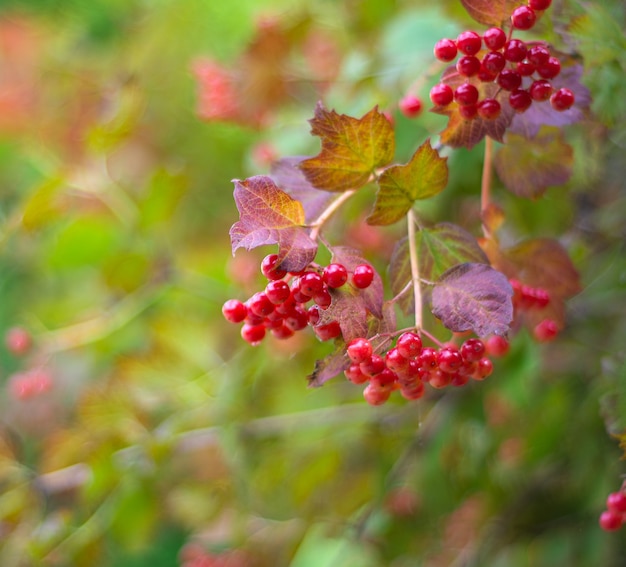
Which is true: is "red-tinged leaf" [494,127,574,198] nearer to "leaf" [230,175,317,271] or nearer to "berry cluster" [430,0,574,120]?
"berry cluster" [430,0,574,120]

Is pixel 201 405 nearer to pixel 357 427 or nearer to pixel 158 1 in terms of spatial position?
pixel 357 427

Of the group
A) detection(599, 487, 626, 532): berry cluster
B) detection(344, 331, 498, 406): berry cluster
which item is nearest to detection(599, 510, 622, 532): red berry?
detection(599, 487, 626, 532): berry cluster

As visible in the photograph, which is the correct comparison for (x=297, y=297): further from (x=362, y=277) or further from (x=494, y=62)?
(x=494, y=62)

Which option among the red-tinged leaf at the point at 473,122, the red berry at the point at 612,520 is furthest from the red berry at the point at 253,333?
the red berry at the point at 612,520

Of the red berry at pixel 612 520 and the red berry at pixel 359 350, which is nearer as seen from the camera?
the red berry at pixel 359 350

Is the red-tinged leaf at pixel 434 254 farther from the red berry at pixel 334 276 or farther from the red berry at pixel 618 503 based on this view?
the red berry at pixel 618 503

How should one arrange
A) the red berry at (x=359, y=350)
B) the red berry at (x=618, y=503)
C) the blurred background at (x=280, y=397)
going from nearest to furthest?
1. the red berry at (x=359, y=350)
2. the red berry at (x=618, y=503)
3. the blurred background at (x=280, y=397)
